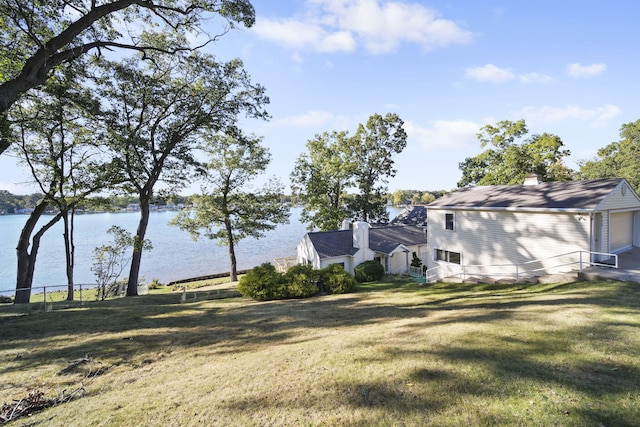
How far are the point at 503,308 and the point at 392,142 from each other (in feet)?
99.2

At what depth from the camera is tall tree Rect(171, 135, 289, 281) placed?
26406 millimetres

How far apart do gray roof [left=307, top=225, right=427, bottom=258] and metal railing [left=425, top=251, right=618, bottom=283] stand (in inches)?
232

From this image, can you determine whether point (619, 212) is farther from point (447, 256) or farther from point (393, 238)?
point (393, 238)

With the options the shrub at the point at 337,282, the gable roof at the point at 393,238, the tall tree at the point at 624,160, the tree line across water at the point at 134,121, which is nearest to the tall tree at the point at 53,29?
the tree line across water at the point at 134,121

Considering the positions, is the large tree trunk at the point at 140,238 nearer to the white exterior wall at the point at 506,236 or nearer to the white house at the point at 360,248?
the white house at the point at 360,248

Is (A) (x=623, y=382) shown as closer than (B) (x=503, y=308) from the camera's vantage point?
Yes

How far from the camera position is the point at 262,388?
182 inches

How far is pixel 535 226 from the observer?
1462cm

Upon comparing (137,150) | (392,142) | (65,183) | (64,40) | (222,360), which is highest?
(392,142)

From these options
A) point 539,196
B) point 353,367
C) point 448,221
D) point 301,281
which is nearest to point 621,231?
point 539,196

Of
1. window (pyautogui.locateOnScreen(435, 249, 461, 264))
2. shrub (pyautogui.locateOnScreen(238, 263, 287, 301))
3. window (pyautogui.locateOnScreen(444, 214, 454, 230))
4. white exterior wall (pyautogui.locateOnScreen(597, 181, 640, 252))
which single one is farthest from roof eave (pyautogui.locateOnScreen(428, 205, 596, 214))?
shrub (pyautogui.locateOnScreen(238, 263, 287, 301))

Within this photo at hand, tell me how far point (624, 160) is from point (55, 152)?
66.6 metres

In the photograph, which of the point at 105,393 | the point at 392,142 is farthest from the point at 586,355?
the point at 392,142

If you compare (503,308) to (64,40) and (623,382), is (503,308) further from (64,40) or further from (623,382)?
(64,40)
